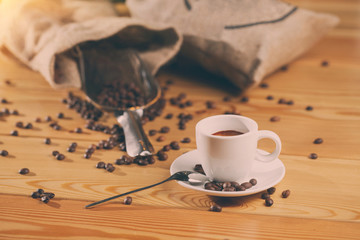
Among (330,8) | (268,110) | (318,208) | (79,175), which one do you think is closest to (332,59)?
(268,110)

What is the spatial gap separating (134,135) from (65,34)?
2.05 ft

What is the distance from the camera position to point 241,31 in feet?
5.65

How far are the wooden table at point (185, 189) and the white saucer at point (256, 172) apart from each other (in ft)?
0.19

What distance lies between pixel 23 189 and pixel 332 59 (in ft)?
5.24

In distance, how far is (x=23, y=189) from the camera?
1.15 metres

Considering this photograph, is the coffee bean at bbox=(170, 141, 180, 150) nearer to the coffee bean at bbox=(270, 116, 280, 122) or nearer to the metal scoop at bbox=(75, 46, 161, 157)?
the metal scoop at bbox=(75, 46, 161, 157)

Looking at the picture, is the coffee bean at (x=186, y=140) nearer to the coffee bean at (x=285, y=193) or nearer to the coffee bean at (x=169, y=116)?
the coffee bean at (x=169, y=116)

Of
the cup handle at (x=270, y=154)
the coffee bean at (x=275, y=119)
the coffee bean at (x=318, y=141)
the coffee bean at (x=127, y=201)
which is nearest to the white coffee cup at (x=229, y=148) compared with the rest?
the cup handle at (x=270, y=154)

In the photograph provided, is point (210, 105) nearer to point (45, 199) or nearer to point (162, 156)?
point (162, 156)

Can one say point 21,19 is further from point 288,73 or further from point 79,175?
point 288,73

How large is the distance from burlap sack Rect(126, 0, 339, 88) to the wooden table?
0.12m

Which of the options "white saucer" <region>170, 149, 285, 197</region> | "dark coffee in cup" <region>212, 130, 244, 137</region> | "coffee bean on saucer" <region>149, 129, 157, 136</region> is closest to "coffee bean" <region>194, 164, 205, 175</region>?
"white saucer" <region>170, 149, 285, 197</region>

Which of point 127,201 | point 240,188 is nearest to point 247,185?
point 240,188

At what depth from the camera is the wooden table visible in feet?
3.21
